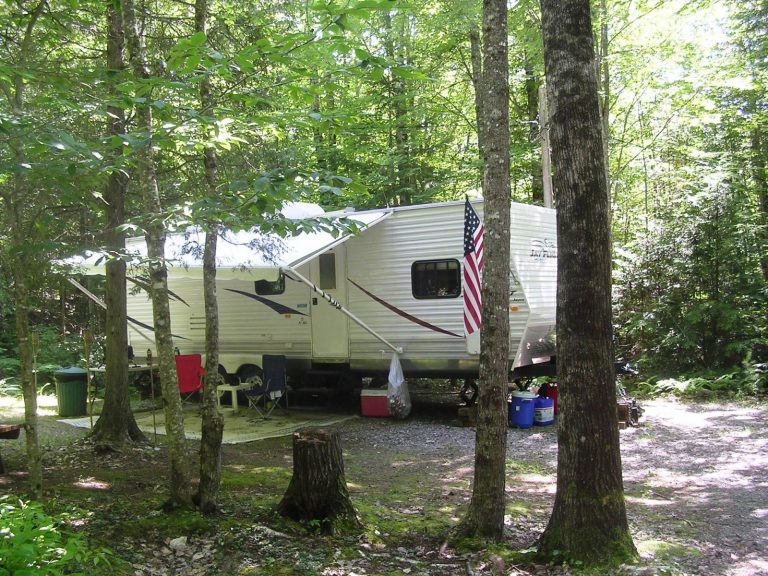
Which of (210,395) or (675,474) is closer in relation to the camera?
(210,395)

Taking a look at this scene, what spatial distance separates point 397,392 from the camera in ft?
33.3

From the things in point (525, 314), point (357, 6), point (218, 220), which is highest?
point (357, 6)

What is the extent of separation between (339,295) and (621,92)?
8.78 m

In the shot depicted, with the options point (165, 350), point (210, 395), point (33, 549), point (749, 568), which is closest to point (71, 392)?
point (210, 395)

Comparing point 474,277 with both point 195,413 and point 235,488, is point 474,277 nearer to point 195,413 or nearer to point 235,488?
point 235,488

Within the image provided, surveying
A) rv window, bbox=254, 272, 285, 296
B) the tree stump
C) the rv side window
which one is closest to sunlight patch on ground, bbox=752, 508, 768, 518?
the tree stump

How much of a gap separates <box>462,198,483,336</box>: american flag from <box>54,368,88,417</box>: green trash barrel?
20.4 ft

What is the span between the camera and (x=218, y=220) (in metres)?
4.82

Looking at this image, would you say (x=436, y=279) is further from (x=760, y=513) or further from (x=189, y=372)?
(x=760, y=513)

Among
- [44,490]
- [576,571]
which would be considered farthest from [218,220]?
[576,571]

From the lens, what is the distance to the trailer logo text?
32.1ft

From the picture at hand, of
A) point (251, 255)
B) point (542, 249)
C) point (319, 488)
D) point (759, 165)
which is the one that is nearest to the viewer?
point (319, 488)

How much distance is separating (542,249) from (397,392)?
9.99 feet

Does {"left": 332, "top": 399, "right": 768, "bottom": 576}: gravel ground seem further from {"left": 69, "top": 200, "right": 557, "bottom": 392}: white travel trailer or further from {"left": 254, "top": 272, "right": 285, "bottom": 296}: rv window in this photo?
{"left": 254, "top": 272, "right": 285, "bottom": 296}: rv window
